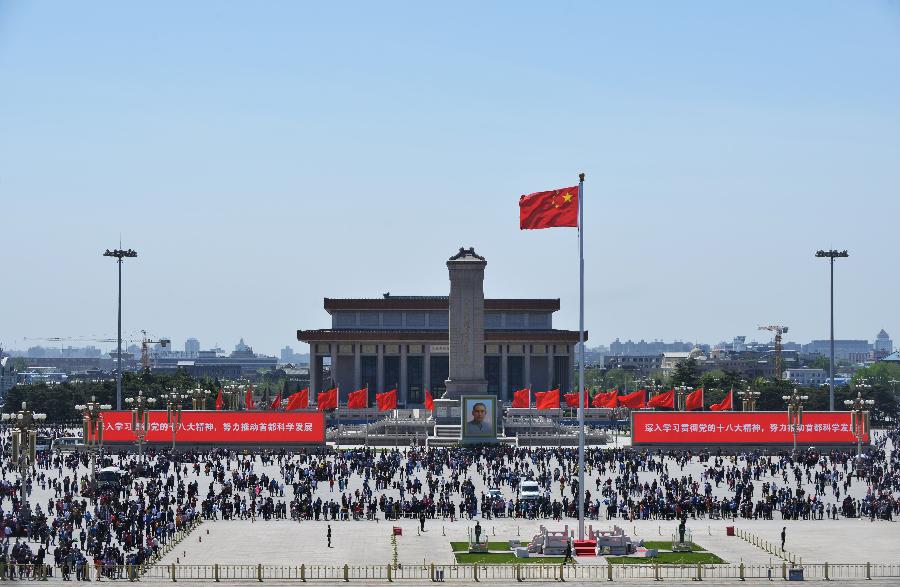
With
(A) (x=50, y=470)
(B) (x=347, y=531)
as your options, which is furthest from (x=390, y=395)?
(B) (x=347, y=531)

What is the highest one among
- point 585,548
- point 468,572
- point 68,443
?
point 68,443

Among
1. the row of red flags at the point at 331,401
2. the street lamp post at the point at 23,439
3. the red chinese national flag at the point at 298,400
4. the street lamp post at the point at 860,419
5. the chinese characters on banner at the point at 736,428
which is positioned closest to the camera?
the street lamp post at the point at 23,439

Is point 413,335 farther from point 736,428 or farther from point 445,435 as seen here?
point 736,428

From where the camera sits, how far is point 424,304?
162 metres

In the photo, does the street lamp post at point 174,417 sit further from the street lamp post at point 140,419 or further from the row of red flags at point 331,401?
the row of red flags at point 331,401

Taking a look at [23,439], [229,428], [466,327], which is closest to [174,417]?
[229,428]

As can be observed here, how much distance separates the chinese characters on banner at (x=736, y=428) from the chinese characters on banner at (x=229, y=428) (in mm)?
21219

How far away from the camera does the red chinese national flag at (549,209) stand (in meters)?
50.2

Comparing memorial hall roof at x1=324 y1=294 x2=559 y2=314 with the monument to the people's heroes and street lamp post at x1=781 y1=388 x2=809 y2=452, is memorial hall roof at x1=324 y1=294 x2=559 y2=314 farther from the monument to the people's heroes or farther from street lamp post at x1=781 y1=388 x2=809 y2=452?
street lamp post at x1=781 y1=388 x2=809 y2=452

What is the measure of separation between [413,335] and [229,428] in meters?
63.5

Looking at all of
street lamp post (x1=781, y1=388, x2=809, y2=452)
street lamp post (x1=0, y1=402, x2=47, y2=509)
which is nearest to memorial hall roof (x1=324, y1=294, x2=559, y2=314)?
street lamp post (x1=781, y1=388, x2=809, y2=452)

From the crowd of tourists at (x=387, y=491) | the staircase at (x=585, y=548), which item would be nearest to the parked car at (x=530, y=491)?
the crowd of tourists at (x=387, y=491)

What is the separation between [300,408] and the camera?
103375 millimetres

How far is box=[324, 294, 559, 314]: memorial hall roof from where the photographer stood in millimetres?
160625
